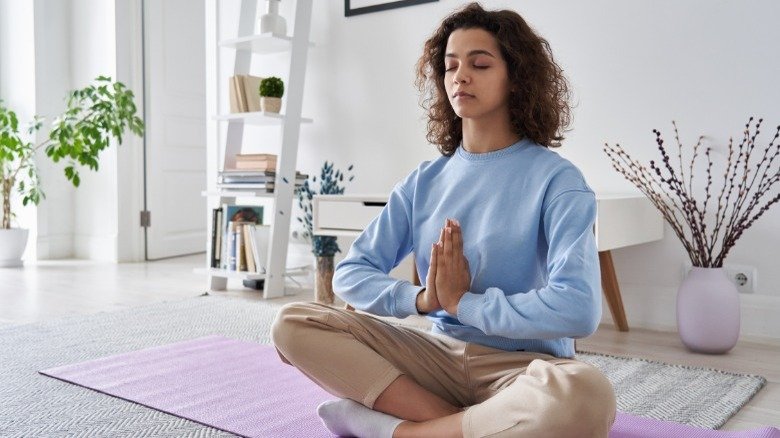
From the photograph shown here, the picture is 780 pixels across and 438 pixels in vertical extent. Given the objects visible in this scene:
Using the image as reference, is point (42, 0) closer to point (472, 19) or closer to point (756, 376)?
point (472, 19)

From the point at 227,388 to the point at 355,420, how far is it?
23.2 inches

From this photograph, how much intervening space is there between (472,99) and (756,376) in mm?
1206

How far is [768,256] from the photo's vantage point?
2.47 metres

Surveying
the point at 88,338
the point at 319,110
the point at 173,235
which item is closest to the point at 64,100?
the point at 173,235

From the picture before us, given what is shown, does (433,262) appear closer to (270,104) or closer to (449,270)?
(449,270)

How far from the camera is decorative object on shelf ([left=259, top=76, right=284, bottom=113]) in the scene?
10.8ft

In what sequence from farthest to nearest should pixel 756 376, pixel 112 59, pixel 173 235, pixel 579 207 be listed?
1. pixel 173 235
2. pixel 112 59
3. pixel 756 376
4. pixel 579 207

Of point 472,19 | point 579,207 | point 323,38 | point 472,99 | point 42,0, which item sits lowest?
point 579,207

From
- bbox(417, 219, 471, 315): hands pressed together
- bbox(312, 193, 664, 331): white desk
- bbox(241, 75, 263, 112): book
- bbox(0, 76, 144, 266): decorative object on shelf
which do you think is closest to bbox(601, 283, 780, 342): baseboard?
bbox(312, 193, 664, 331): white desk

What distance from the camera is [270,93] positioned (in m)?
3.30

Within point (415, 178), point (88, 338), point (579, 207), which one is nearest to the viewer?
point (579, 207)

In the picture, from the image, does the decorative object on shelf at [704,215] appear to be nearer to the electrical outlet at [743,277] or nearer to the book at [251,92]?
the electrical outlet at [743,277]

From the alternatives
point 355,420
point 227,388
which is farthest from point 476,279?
point 227,388

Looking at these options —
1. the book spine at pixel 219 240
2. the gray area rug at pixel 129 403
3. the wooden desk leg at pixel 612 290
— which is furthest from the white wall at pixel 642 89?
the book spine at pixel 219 240
